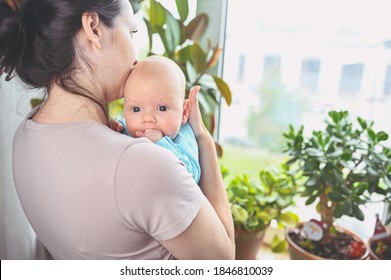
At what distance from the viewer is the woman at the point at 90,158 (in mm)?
598

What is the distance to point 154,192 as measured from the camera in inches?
23.3

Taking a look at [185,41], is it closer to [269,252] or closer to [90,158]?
[90,158]

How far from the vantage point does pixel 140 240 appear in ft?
2.18

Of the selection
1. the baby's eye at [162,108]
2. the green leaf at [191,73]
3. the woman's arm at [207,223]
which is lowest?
the woman's arm at [207,223]

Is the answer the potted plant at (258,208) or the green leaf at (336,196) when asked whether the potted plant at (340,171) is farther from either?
the potted plant at (258,208)

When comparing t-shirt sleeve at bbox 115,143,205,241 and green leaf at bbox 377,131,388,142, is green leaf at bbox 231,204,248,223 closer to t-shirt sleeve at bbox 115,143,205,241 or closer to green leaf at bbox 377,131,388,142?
green leaf at bbox 377,131,388,142

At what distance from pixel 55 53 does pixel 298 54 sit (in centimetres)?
115

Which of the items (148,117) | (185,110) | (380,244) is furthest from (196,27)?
(380,244)

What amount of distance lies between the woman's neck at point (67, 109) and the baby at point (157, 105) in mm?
75

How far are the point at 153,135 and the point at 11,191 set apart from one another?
61 centimetres

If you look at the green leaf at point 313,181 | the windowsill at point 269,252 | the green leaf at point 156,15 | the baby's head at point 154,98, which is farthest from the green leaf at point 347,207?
the green leaf at point 156,15

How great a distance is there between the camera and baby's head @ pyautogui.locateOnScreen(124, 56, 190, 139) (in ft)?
2.33

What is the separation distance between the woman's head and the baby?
38mm
